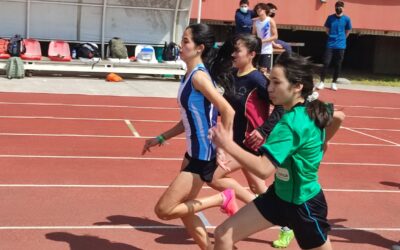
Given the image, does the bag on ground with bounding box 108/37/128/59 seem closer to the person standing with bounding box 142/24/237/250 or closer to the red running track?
the red running track

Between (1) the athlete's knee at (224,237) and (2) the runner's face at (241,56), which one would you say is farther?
(2) the runner's face at (241,56)

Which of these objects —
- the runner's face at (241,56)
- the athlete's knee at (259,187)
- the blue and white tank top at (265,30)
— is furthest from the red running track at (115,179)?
the blue and white tank top at (265,30)

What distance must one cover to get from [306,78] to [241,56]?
1845 millimetres

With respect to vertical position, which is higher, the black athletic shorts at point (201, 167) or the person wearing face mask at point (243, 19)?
the person wearing face mask at point (243, 19)

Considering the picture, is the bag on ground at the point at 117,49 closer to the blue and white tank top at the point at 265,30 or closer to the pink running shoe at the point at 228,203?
the blue and white tank top at the point at 265,30

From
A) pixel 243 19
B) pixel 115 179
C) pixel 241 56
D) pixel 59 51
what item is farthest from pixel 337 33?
pixel 241 56

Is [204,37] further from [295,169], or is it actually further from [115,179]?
[115,179]

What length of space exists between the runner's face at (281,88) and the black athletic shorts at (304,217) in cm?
60

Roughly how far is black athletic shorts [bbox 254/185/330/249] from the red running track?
173 cm

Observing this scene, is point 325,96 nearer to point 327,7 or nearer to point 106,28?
point 327,7

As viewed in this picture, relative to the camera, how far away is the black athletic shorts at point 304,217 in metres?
3.96

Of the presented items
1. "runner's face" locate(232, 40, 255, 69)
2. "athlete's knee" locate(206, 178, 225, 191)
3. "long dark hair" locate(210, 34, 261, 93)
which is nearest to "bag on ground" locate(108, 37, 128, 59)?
"long dark hair" locate(210, 34, 261, 93)

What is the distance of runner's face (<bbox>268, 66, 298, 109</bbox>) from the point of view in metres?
3.88

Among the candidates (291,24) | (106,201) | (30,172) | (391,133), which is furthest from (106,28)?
(106,201)
